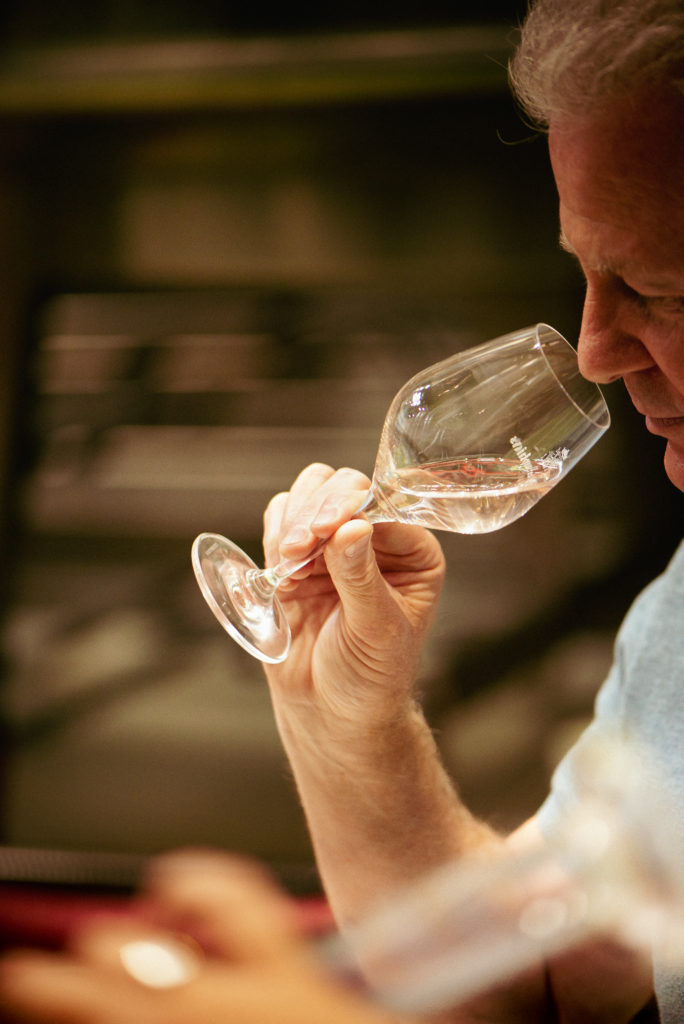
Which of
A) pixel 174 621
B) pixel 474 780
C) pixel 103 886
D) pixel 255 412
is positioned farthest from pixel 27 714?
pixel 103 886

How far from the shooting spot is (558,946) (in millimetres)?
1007

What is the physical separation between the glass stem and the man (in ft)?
0.05

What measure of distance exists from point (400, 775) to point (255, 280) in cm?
246

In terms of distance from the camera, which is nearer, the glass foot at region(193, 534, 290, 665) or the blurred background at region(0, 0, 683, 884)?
the glass foot at region(193, 534, 290, 665)

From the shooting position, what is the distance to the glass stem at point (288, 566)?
882mm

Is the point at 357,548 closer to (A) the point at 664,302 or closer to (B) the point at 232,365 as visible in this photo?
(A) the point at 664,302

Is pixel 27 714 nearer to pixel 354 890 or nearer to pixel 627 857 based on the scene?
pixel 354 890

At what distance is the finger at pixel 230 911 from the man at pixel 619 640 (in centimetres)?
1

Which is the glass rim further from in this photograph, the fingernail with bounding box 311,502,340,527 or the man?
the fingernail with bounding box 311,502,340,527

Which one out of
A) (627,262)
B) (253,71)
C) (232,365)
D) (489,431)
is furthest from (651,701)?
(232,365)

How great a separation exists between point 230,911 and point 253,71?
2.56m

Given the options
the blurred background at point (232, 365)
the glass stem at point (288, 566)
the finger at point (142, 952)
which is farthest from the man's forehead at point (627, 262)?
the blurred background at point (232, 365)

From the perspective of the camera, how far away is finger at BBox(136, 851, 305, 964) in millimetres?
508

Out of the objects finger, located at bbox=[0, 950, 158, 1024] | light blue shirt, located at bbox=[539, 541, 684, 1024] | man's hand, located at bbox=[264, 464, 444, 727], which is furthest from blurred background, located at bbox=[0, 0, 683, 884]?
finger, located at bbox=[0, 950, 158, 1024]
